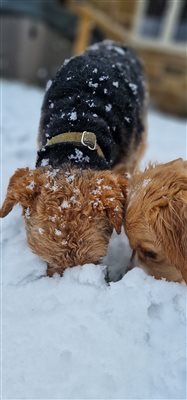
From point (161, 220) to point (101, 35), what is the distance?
8.59 metres

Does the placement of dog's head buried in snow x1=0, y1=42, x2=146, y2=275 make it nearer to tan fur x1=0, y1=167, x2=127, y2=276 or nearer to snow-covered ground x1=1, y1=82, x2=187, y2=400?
tan fur x1=0, y1=167, x2=127, y2=276

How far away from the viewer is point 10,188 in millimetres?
2729

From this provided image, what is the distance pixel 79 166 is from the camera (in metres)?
2.86

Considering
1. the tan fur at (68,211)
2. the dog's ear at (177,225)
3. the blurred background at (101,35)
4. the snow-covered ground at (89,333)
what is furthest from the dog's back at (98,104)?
the blurred background at (101,35)

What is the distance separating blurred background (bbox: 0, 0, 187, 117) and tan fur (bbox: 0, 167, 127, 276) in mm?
7282

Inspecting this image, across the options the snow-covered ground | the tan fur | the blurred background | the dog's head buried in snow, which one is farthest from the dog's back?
the blurred background

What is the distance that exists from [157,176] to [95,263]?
0.78m

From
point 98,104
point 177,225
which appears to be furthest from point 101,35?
point 177,225

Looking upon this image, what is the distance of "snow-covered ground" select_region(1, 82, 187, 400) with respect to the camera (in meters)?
2.30

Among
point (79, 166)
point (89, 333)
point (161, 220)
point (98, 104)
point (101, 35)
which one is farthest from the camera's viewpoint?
point (101, 35)

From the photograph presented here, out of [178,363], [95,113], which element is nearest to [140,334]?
[178,363]

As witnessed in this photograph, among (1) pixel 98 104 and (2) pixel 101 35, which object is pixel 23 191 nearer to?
(1) pixel 98 104

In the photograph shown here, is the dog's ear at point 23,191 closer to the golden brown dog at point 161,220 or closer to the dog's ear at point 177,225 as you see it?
the golden brown dog at point 161,220

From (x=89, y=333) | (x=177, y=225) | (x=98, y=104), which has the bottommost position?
(x=89, y=333)
